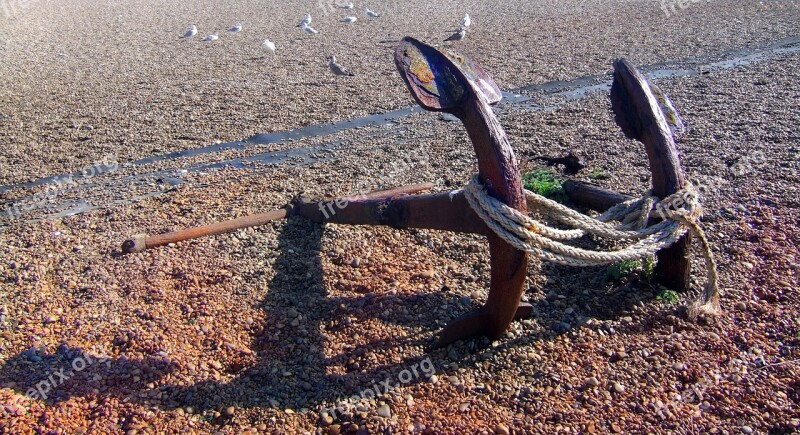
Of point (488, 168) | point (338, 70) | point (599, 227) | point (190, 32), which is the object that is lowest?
point (190, 32)

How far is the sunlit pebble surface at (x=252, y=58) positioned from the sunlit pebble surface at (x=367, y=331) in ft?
8.35

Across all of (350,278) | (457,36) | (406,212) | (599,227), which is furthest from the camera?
(457,36)

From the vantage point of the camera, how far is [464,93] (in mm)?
2943

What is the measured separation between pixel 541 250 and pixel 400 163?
338 cm

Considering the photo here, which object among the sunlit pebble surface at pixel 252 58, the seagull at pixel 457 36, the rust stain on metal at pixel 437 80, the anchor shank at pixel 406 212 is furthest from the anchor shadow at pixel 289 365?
the seagull at pixel 457 36

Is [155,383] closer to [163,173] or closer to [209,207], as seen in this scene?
[209,207]

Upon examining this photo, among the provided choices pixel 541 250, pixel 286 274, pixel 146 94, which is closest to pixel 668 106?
pixel 541 250

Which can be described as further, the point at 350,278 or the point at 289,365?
the point at 350,278

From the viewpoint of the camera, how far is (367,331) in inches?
138

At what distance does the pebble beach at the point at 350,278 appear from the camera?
297 cm

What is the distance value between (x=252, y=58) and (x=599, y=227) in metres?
9.11

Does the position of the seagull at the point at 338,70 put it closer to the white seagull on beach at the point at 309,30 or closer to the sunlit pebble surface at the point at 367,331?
the white seagull on beach at the point at 309,30

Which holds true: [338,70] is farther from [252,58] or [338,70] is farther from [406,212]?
[406,212]

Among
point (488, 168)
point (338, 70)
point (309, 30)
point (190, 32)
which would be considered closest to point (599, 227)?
point (488, 168)
